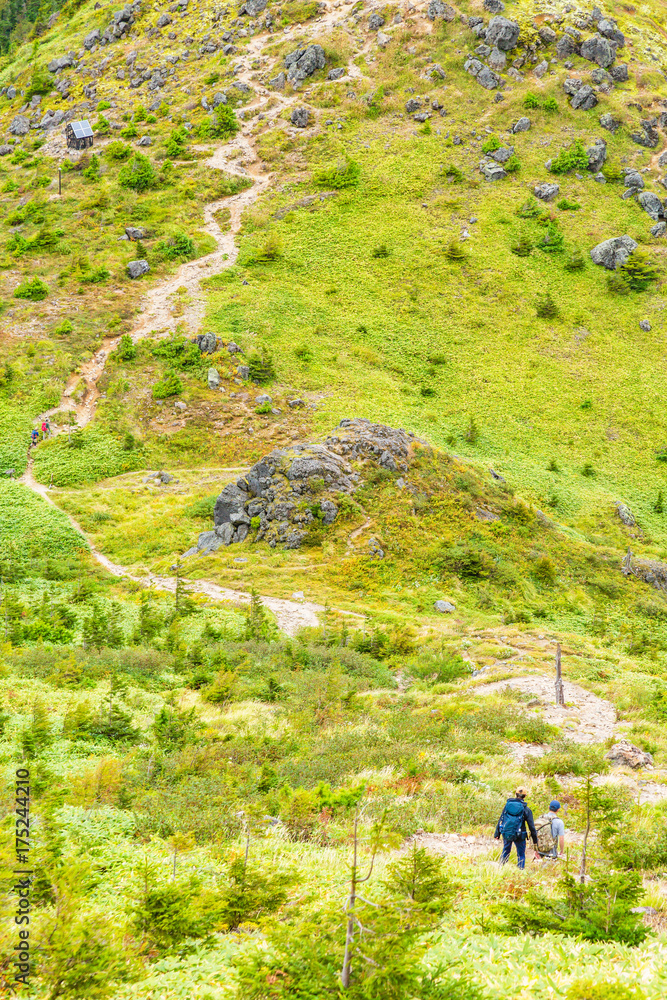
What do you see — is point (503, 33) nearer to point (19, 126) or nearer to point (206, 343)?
point (206, 343)

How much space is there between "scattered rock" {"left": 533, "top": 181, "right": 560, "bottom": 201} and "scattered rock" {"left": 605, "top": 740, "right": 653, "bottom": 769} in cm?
6620

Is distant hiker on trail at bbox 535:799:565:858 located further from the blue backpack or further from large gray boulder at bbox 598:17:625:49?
Answer: large gray boulder at bbox 598:17:625:49

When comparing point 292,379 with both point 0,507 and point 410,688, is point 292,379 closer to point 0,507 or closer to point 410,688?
point 0,507

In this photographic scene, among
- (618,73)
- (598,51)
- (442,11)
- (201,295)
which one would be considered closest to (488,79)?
(442,11)

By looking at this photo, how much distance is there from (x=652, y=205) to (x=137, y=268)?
173ft

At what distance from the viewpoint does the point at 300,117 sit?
75.0m

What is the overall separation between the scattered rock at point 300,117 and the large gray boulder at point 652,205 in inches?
1561

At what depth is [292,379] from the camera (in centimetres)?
4875

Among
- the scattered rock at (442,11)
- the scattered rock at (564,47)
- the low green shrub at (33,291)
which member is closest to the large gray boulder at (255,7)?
the scattered rock at (442,11)

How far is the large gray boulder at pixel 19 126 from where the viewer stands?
8056 centimetres

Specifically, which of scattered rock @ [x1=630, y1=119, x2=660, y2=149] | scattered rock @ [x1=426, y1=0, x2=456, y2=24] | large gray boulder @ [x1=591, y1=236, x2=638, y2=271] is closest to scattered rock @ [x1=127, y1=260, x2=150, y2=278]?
large gray boulder @ [x1=591, y1=236, x2=638, y2=271]

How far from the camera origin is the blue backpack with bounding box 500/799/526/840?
952 cm

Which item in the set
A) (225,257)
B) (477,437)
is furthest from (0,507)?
(225,257)

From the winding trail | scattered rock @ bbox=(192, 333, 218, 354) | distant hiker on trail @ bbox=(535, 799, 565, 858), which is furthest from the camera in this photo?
scattered rock @ bbox=(192, 333, 218, 354)
